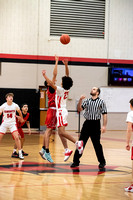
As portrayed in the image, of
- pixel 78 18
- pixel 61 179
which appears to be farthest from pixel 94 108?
pixel 78 18

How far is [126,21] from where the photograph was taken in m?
23.6

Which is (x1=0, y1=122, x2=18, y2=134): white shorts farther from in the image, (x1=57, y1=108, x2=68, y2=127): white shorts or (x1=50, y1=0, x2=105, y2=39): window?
(x1=50, y1=0, x2=105, y2=39): window

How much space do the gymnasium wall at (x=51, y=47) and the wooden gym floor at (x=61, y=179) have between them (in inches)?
420

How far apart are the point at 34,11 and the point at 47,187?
16.2 m

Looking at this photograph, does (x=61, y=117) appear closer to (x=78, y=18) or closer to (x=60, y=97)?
(x=60, y=97)

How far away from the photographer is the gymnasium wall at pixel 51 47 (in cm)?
2170

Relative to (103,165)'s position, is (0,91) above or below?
above

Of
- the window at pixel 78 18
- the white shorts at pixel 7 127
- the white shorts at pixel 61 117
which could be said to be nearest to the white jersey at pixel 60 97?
the white shorts at pixel 61 117

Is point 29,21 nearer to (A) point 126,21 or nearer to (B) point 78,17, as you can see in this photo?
(B) point 78,17

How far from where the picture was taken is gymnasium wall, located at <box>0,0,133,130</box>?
21703mm

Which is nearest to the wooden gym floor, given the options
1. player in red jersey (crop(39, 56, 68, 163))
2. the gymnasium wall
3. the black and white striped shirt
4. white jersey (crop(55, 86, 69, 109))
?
player in red jersey (crop(39, 56, 68, 163))

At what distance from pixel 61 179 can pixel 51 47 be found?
15131 mm

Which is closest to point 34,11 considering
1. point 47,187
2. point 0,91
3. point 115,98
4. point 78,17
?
point 78,17

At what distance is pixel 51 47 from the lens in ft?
73.5
